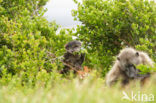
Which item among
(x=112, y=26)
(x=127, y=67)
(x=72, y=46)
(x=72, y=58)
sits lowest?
(x=127, y=67)

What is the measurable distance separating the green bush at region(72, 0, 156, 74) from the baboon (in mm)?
2507

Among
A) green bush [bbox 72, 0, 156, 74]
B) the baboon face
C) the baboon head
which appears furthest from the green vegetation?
the baboon face

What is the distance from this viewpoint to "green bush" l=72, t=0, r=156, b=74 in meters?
10.0

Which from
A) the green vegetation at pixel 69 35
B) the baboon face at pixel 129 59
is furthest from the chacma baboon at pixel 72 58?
the baboon face at pixel 129 59

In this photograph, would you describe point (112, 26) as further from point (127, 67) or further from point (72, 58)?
point (127, 67)

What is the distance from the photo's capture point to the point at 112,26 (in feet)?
35.7

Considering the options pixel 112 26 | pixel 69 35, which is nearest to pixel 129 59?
pixel 69 35

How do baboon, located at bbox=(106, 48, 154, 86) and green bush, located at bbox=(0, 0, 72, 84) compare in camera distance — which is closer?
baboon, located at bbox=(106, 48, 154, 86)

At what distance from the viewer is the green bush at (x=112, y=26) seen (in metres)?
10.0

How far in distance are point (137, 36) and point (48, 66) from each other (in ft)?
12.8

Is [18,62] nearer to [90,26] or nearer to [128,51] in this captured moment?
[128,51]

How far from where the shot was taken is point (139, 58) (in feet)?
22.5

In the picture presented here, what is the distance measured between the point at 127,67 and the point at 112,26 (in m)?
4.35

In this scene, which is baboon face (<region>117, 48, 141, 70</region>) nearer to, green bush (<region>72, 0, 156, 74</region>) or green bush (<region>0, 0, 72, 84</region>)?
A: green bush (<region>0, 0, 72, 84</region>)
